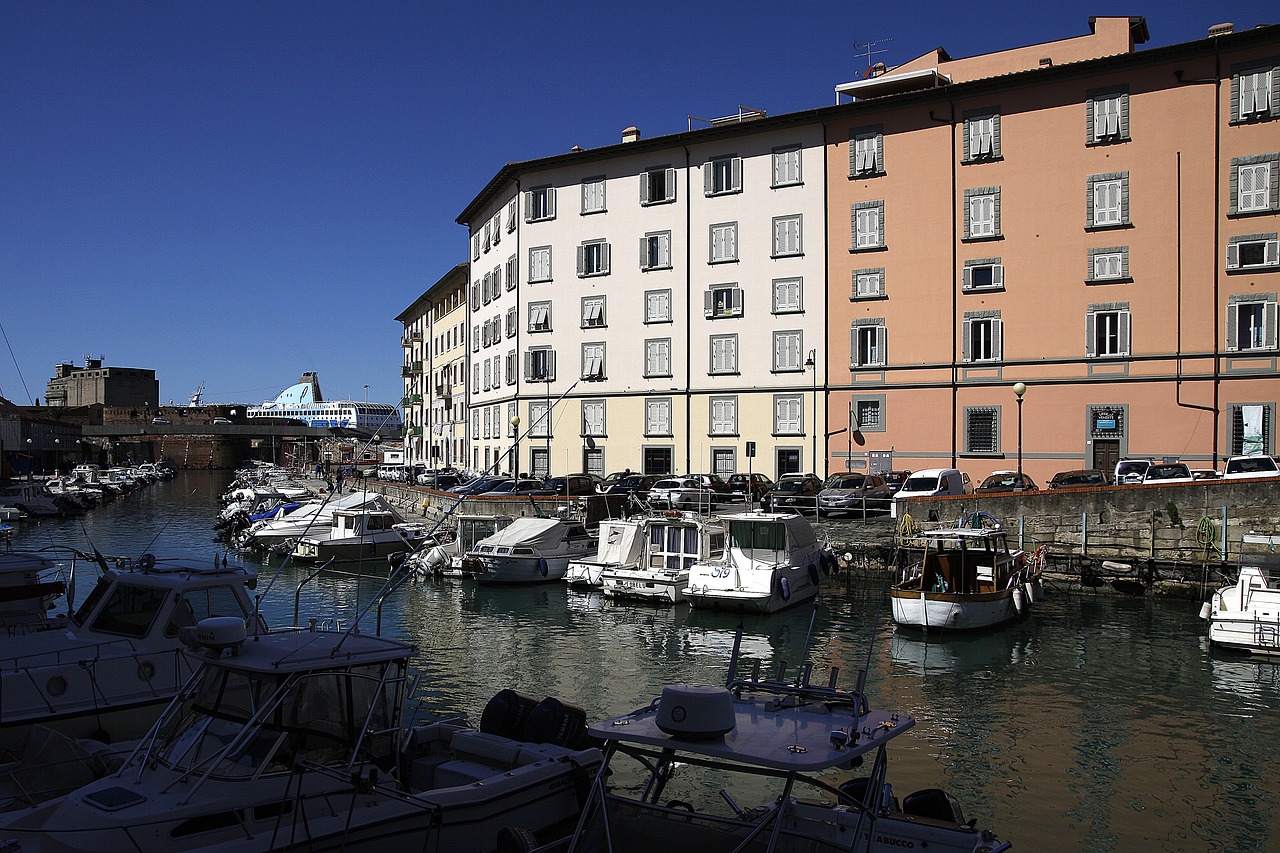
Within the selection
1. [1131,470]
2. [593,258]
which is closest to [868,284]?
[1131,470]

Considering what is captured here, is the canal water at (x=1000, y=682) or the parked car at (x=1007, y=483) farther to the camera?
the parked car at (x=1007, y=483)

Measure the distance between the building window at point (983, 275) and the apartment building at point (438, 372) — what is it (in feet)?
117

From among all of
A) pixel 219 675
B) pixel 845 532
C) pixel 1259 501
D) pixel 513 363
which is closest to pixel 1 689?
pixel 219 675

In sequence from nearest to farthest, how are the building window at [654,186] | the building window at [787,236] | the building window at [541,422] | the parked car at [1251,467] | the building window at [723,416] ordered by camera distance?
1. the parked car at [1251,467]
2. the building window at [787,236]
3. the building window at [723,416]
4. the building window at [654,186]
5. the building window at [541,422]

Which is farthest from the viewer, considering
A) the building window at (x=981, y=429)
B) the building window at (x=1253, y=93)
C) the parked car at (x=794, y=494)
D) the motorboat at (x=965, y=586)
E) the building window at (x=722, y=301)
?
the building window at (x=722, y=301)

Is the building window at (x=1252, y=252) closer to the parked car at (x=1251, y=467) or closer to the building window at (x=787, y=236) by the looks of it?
the parked car at (x=1251, y=467)

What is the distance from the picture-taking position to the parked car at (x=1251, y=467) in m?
31.3

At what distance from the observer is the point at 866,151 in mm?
45031

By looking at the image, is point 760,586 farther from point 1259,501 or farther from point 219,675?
point 219,675

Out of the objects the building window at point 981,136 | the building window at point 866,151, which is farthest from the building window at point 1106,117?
the building window at point 866,151

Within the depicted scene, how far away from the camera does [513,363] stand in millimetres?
56312

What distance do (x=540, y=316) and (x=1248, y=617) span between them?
38649 mm

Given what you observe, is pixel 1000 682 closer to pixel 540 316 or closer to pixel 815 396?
pixel 815 396

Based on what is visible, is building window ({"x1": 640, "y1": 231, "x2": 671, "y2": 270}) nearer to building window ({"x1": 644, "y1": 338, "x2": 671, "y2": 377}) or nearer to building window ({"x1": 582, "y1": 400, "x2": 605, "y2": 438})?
building window ({"x1": 644, "y1": 338, "x2": 671, "y2": 377})
